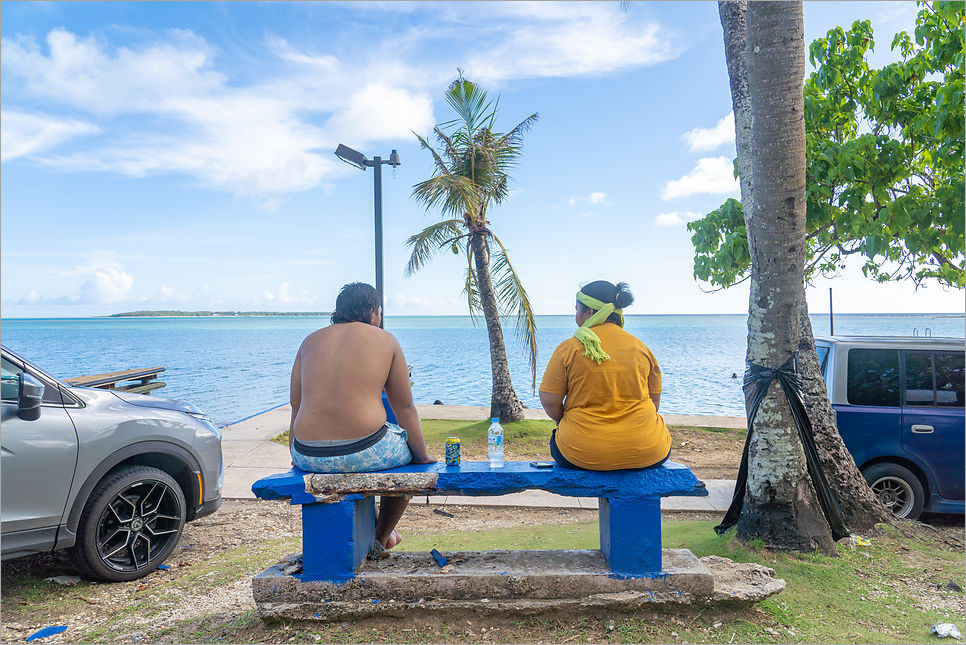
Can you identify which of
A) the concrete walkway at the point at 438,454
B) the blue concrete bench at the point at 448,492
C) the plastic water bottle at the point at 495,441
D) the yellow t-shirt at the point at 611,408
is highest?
the yellow t-shirt at the point at 611,408

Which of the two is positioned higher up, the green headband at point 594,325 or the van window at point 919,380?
the green headband at point 594,325

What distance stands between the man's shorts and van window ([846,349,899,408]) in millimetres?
5144

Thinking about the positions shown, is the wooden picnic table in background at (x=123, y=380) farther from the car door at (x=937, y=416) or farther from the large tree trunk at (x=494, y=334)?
the car door at (x=937, y=416)

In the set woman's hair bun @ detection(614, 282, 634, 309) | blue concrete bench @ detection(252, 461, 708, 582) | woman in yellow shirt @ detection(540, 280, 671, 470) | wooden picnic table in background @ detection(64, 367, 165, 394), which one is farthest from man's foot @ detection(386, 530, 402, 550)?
wooden picnic table in background @ detection(64, 367, 165, 394)

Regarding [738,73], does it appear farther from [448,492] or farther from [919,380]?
[448,492]

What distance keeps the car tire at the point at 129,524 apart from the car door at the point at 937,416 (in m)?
6.96

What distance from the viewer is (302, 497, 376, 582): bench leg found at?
3.13 m

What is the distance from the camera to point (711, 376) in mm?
34031

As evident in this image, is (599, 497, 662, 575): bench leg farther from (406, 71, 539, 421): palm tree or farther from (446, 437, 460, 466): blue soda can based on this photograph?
(406, 71, 539, 421): palm tree

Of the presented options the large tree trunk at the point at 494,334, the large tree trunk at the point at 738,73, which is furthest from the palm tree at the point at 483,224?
the large tree trunk at the point at 738,73

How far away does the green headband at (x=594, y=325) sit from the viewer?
3.17 m

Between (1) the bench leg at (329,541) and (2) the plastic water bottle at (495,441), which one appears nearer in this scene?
(1) the bench leg at (329,541)

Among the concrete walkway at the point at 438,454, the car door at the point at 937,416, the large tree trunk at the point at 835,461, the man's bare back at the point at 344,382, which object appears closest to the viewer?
the man's bare back at the point at 344,382

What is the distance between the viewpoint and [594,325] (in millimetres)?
3352
